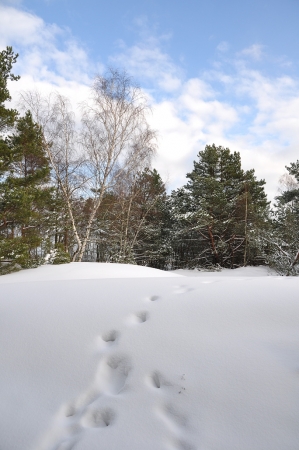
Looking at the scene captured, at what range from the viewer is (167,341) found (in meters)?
2.04

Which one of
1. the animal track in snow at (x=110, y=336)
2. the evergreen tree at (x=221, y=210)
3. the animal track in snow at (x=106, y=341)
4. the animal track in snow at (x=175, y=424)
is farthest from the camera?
the evergreen tree at (x=221, y=210)

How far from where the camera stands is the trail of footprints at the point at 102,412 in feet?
4.76

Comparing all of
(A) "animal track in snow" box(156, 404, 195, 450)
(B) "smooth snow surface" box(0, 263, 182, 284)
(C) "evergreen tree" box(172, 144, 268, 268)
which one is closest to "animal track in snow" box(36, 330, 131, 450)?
(A) "animal track in snow" box(156, 404, 195, 450)

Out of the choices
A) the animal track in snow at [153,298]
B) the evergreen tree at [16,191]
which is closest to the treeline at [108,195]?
the evergreen tree at [16,191]

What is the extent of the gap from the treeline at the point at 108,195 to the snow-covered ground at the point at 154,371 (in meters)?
5.90

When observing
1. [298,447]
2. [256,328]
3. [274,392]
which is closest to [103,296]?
[256,328]

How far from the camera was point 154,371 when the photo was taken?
1821mm

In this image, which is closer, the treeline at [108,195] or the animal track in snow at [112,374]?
the animal track in snow at [112,374]

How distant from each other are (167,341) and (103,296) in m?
1.09

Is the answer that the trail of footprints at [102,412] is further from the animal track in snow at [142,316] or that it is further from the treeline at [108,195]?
the treeline at [108,195]

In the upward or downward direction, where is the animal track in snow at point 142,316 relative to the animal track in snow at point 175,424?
upward

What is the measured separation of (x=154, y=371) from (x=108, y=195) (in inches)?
479

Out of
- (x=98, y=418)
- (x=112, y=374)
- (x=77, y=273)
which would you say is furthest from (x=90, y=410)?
(x=77, y=273)

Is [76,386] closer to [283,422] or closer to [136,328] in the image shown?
[136,328]
